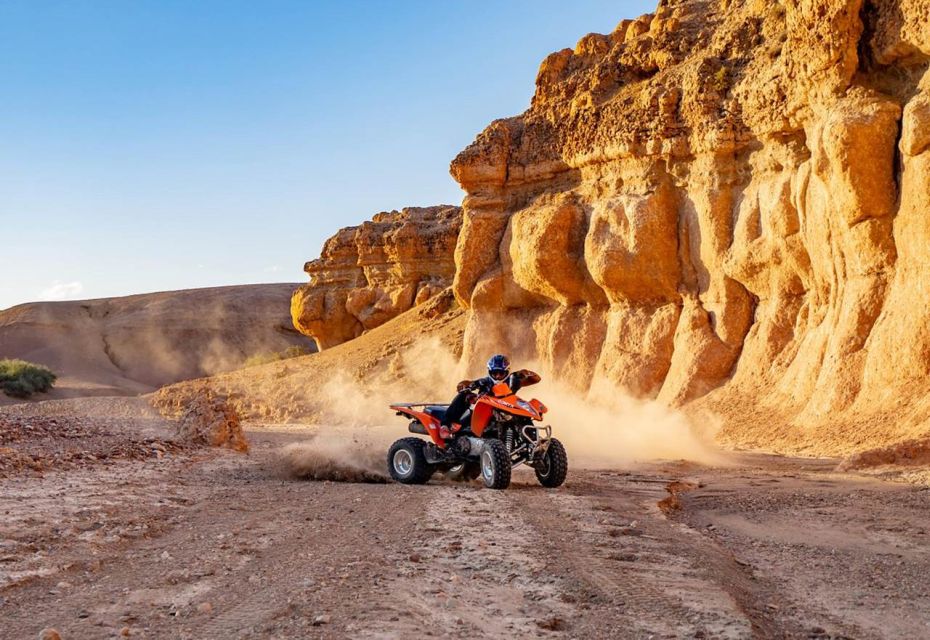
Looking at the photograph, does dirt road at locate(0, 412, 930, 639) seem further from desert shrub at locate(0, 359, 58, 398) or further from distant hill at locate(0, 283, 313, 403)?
distant hill at locate(0, 283, 313, 403)

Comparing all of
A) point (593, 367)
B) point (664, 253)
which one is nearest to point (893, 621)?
point (664, 253)

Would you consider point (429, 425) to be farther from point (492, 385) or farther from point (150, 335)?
point (150, 335)

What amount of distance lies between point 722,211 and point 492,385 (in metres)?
13.8

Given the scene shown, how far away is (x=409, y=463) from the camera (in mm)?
12125

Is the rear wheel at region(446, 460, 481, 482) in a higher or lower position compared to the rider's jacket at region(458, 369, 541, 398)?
lower

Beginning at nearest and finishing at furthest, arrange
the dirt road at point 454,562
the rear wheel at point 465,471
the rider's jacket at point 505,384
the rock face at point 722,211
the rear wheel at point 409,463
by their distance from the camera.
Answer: the dirt road at point 454,562 < the rider's jacket at point 505,384 < the rear wheel at point 409,463 < the rear wheel at point 465,471 < the rock face at point 722,211

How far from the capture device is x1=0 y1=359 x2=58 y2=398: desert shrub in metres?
51.8

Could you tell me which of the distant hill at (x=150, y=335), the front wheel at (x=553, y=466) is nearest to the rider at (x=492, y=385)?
the front wheel at (x=553, y=466)

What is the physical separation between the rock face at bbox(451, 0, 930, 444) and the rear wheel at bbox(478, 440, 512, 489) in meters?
7.91

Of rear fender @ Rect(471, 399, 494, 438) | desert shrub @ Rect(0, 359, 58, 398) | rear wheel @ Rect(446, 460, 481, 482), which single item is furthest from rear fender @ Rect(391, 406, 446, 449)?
desert shrub @ Rect(0, 359, 58, 398)

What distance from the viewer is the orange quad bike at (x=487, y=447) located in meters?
11.0

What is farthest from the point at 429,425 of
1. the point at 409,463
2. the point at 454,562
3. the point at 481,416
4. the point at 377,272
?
the point at 377,272

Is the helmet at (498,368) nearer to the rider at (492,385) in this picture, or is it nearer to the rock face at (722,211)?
the rider at (492,385)

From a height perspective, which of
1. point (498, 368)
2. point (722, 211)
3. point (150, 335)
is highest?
point (722, 211)
